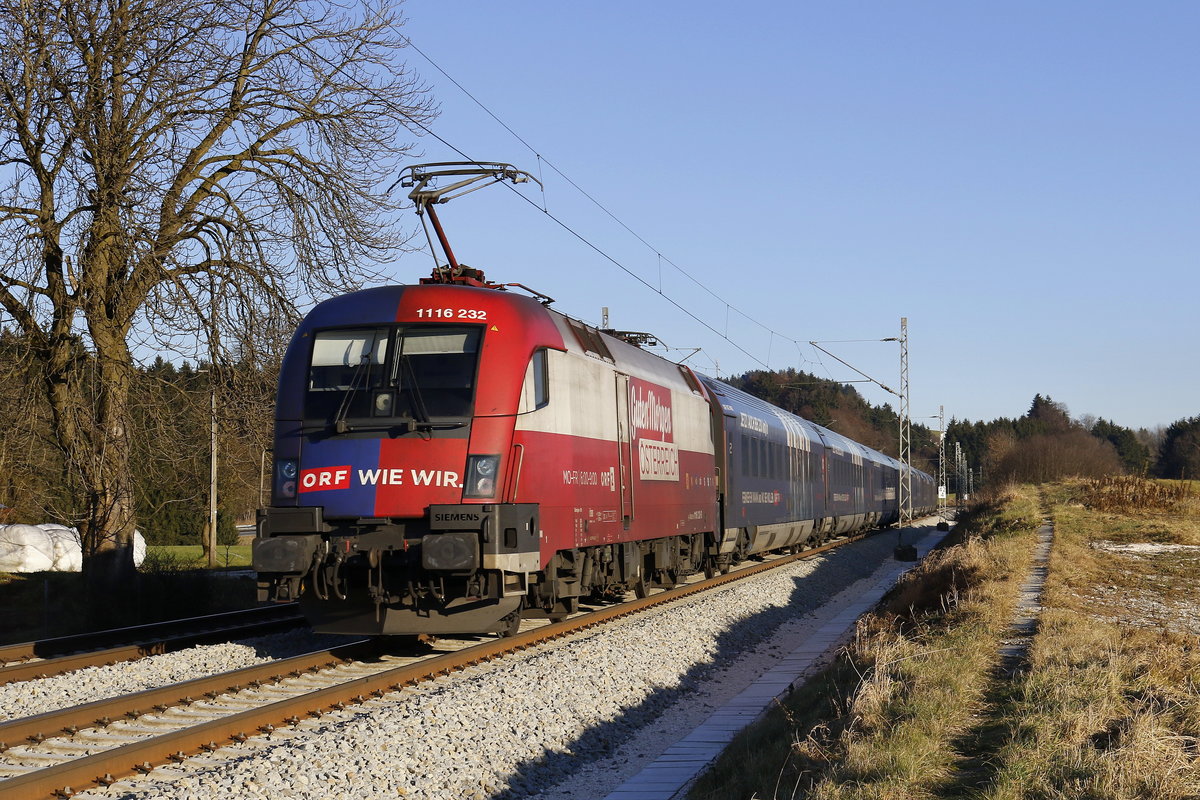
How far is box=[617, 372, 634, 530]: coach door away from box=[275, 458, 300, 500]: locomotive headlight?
4932mm

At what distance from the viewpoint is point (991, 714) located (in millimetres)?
8234

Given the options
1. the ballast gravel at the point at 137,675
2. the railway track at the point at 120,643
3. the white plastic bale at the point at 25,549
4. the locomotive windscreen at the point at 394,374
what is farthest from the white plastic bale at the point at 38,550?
the locomotive windscreen at the point at 394,374

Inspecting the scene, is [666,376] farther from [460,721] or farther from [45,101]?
[460,721]

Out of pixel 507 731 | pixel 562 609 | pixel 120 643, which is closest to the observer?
pixel 507 731

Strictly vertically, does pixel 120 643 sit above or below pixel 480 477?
below

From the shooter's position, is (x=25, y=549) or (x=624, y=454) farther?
(x=25, y=549)

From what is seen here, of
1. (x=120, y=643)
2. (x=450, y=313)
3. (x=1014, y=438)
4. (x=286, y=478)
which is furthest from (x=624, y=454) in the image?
(x=1014, y=438)

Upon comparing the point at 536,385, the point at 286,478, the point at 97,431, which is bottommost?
the point at 286,478

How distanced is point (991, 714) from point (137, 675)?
24.8 feet

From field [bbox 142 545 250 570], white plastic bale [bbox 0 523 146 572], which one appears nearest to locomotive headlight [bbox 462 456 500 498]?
field [bbox 142 545 250 570]

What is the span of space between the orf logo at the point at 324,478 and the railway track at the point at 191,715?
5.48ft

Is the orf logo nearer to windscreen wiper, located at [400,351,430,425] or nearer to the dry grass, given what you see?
windscreen wiper, located at [400,351,430,425]

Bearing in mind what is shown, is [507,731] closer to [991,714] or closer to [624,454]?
[991,714]

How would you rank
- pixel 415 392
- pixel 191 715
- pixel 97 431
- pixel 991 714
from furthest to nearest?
pixel 97 431 → pixel 415 392 → pixel 191 715 → pixel 991 714
